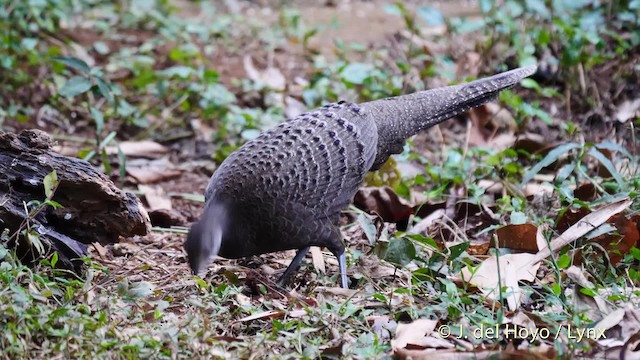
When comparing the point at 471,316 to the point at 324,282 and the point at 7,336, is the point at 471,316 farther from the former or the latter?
the point at 7,336

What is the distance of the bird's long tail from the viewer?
14.2 feet

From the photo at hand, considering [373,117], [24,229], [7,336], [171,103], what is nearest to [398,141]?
[373,117]

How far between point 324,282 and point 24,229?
4.69ft

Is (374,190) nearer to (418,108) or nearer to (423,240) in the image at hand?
(418,108)

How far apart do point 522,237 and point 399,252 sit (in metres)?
0.68

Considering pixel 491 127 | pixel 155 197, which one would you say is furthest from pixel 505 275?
pixel 491 127

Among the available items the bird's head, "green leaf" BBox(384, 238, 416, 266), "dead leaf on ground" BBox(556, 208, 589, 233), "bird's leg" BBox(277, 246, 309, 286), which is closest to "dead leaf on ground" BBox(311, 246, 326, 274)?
"bird's leg" BBox(277, 246, 309, 286)

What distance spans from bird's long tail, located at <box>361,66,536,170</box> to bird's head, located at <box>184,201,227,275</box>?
3.66 ft

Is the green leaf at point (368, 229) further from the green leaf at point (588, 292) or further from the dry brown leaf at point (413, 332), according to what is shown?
the green leaf at point (588, 292)

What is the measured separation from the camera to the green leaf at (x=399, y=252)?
388cm

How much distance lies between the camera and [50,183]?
3.47 metres

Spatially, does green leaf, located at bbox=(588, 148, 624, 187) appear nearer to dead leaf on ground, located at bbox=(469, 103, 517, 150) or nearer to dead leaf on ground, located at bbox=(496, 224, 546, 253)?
dead leaf on ground, located at bbox=(496, 224, 546, 253)

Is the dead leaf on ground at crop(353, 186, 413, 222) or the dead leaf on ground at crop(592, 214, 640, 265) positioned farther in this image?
the dead leaf on ground at crop(353, 186, 413, 222)

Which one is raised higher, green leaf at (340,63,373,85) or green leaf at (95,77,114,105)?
green leaf at (95,77,114,105)
